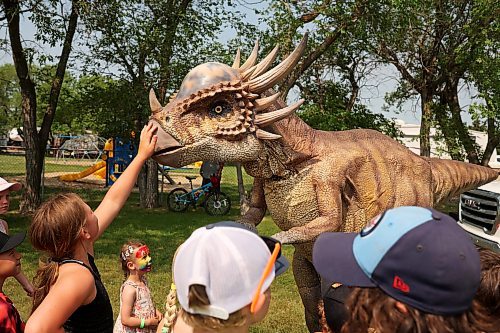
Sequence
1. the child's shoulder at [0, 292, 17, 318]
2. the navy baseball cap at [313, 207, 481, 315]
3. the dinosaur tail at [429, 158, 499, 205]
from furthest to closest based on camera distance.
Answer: the dinosaur tail at [429, 158, 499, 205]
the child's shoulder at [0, 292, 17, 318]
the navy baseball cap at [313, 207, 481, 315]

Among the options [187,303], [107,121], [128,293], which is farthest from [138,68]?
[187,303]

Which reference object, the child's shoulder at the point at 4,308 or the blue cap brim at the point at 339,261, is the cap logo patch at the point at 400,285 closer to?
the blue cap brim at the point at 339,261

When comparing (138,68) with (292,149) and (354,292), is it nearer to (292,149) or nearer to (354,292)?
(292,149)

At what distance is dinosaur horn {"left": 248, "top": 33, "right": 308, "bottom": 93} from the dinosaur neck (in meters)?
0.27

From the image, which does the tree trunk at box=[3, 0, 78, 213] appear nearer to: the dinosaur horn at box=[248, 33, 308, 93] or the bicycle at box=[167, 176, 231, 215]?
the bicycle at box=[167, 176, 231, 215]

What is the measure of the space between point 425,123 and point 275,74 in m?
12.4

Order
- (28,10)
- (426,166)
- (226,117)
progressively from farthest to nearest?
(28,10) < (426,166) < (226,117)

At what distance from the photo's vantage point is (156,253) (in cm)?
1001

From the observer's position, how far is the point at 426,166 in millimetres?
4004

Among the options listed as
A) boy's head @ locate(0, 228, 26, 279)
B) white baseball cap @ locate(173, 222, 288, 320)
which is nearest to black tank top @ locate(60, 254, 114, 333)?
boy's head @ locate(0, 228, 26, 279)

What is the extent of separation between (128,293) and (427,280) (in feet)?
9.36

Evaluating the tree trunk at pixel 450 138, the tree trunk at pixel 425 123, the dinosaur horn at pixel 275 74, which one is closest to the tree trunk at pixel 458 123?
the tree trunk at pixel 450 138

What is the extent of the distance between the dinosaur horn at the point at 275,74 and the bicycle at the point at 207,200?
12.2 meters

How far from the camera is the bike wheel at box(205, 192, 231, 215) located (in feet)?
51.1
